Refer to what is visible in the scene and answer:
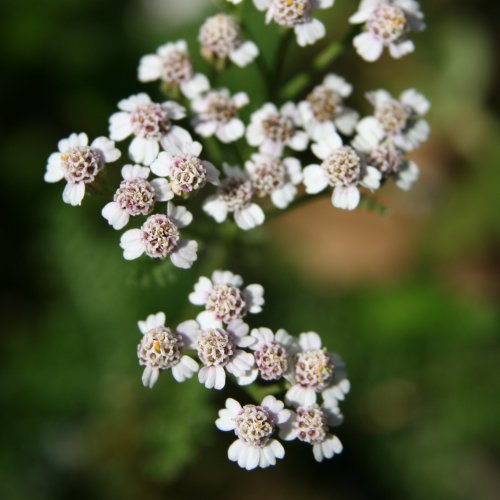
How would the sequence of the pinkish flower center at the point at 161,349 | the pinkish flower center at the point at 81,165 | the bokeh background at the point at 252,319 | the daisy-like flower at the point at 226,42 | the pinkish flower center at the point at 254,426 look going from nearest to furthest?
the pinkish flower center at the point at 254,426 → the pinkish flower center at the point at 161,349 → the pinkish flower center at the point at 81,165 → the daisy-like flower at the point at 226,42 → the bokeh background at the point at 252,319

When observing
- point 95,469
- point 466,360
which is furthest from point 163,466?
point 466,360

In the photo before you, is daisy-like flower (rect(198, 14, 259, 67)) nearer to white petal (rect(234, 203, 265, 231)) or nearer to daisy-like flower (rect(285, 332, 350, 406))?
white petal (rect(234, 203, 265, 231))

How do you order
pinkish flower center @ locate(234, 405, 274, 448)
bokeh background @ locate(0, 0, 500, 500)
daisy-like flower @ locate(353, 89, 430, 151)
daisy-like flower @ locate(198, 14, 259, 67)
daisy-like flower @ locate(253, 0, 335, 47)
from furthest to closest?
bokeh background @ locate(0, 0, 500, 500), daisy-like flower @ locate(198, 14, 259, 67), daisy-like flower @ locate(353, 89, 430, 151), daisy-like flower @ locate(253, 0, 335, 47), pinkish flower center @ locate(234, 405, 274, 448)

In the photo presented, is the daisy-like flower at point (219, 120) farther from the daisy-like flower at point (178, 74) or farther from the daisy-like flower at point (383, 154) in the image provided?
the daisy-like flower at point (383, 154)

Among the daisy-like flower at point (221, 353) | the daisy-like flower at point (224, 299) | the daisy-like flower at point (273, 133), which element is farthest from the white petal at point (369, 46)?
the daisy-like flower at point (221, 353)

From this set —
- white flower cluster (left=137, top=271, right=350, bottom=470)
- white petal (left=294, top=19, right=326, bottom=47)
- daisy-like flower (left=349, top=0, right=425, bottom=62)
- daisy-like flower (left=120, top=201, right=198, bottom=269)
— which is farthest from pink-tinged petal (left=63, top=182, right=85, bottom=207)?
daisy-like flower (left=349, top=0, right=425, bottom=62)

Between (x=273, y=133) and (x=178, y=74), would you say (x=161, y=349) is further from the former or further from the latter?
(x=178, y=74)
